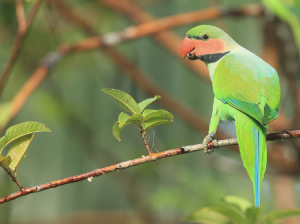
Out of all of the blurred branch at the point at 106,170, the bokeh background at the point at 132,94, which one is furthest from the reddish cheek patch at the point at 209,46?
the blurred branch at the point at 106,170

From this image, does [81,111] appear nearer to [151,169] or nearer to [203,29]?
[151,169]

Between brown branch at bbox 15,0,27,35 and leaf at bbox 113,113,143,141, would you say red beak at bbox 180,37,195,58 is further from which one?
brown branch at bbox 15,0,27,35

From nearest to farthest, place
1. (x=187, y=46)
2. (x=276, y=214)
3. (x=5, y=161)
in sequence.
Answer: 1. (x=5, y=161)
2. (x=276, y=214)
3. (x=187, y=46)

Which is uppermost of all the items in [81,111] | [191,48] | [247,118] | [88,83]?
[88,83]

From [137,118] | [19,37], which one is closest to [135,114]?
[137,118]

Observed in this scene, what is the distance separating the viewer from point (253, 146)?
641mm

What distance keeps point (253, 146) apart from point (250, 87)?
0.13 meters

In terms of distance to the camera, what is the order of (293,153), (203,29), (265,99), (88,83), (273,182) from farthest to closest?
(88,83) < (273,182) < (293,153) < (203,29) < (265,99)

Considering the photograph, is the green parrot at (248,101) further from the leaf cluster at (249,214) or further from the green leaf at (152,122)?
the green leaf at (152,122)

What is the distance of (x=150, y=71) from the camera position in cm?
284

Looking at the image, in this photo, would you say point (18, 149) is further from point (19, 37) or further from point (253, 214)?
point (19, 37)

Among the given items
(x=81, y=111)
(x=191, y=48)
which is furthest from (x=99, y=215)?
(x=191, y=48)

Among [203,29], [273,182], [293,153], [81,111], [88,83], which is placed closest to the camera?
[203,29]

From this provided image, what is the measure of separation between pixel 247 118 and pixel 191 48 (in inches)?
10.0
